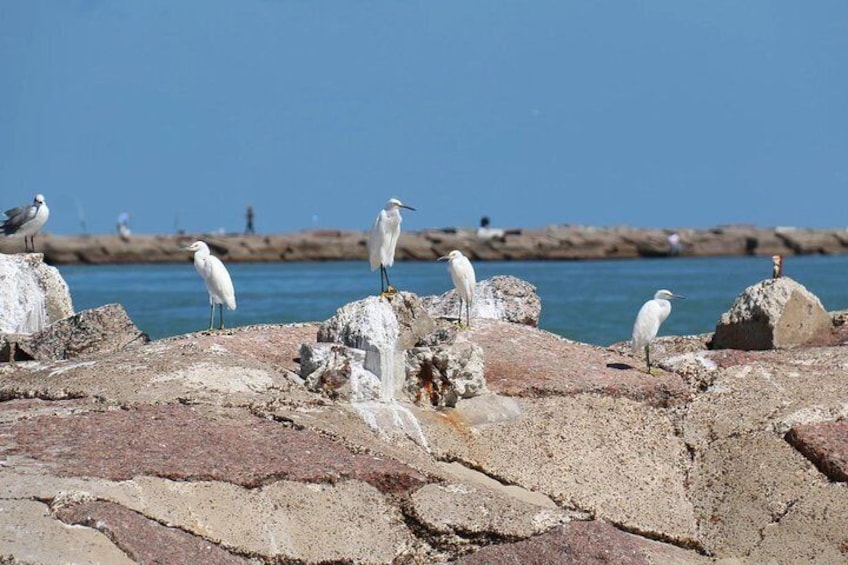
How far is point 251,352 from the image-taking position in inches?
543

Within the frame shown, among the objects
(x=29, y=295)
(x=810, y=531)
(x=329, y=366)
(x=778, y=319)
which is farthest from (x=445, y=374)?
(x=29, y=295)

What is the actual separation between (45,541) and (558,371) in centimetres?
584

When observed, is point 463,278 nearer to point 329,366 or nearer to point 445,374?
point 445,374

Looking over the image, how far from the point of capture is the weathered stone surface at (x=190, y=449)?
10.6 meters

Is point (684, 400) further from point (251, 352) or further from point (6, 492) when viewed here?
point (6, 492)

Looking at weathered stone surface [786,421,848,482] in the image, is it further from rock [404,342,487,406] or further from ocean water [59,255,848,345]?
ocean water [59,255,848,345]

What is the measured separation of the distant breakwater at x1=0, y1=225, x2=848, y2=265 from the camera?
276ft

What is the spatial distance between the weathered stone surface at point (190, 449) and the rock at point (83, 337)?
375cm

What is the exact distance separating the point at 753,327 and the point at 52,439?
26.5 feet

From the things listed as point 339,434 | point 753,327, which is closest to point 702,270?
point 753,327

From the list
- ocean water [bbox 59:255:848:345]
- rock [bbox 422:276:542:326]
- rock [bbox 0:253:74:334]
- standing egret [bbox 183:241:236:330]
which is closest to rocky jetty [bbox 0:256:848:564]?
standing egret [bbox 183:241:236:330]

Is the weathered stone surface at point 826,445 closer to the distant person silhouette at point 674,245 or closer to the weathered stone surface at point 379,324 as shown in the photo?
the weathered stone surface at point 379,324

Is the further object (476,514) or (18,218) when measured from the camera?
(18,218)

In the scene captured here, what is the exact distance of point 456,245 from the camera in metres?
84.3
